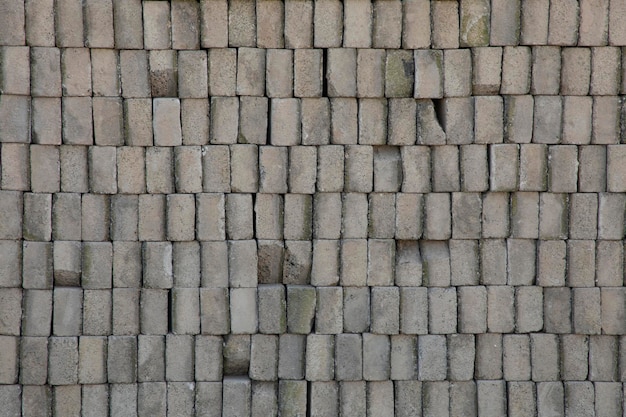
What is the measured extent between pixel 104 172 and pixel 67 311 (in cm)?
80

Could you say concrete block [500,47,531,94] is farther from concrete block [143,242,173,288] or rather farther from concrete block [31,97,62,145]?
concrete block [31,97,62,145]

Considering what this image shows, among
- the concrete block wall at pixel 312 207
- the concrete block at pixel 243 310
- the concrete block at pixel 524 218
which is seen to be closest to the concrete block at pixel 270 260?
the concrete block wall at pixel 312 207

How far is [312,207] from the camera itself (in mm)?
3986

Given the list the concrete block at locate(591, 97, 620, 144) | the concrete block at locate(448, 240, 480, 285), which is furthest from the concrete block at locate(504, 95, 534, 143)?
the concrete block at locate(448, 240, 480, 285)

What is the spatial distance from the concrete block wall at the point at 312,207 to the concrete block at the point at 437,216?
0.04 feet

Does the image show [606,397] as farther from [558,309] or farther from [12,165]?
[12,165]

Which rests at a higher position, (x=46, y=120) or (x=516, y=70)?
(x=516, y=70)

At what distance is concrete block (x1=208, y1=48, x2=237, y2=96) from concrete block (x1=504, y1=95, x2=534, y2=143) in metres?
1.53

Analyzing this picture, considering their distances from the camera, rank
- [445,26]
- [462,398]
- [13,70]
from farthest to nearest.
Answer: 1. [462,398]
2. [445,26]
3. [13,70]

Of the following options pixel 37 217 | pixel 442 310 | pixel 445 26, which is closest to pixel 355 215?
pixel 442 310

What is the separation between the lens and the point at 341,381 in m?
4.03

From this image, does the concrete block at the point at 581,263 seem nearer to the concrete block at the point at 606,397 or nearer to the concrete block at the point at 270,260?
the concrete block at the point at 606,397

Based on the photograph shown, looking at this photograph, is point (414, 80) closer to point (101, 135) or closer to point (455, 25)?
point (455, 25)

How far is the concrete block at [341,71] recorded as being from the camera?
3916 millimetres
